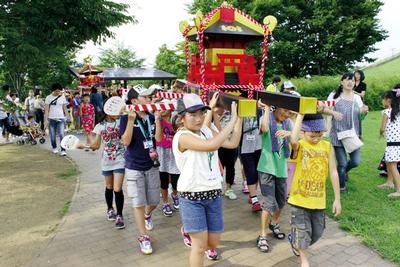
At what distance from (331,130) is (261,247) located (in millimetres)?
2746

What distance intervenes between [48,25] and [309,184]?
8226 millimetres

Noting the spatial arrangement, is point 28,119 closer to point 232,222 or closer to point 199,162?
point 232,222

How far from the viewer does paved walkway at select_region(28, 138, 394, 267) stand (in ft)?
13.2

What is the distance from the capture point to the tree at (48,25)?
8.70m

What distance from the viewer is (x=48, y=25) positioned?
30.3 feet

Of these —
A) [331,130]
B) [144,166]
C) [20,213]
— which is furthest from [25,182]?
[331,130]

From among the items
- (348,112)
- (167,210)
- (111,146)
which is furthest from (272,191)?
(348,112)

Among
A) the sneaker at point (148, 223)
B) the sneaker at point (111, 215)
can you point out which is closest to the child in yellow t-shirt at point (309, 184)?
the sneaker at point (148, 223)

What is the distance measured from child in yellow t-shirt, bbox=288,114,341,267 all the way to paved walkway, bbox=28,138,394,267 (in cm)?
52

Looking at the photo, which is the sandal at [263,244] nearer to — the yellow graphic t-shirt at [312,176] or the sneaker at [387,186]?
the yellow graphic t-shirt at [312,176]

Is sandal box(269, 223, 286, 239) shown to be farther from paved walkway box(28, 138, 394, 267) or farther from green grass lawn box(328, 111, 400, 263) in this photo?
green grass lawn box(328, 111, 400, 263)

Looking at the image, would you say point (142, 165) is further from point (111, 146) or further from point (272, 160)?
point (272, 160)

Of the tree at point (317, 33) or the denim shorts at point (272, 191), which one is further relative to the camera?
the tree at point (317, 33)

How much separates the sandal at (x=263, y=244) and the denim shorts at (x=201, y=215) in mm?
1119
